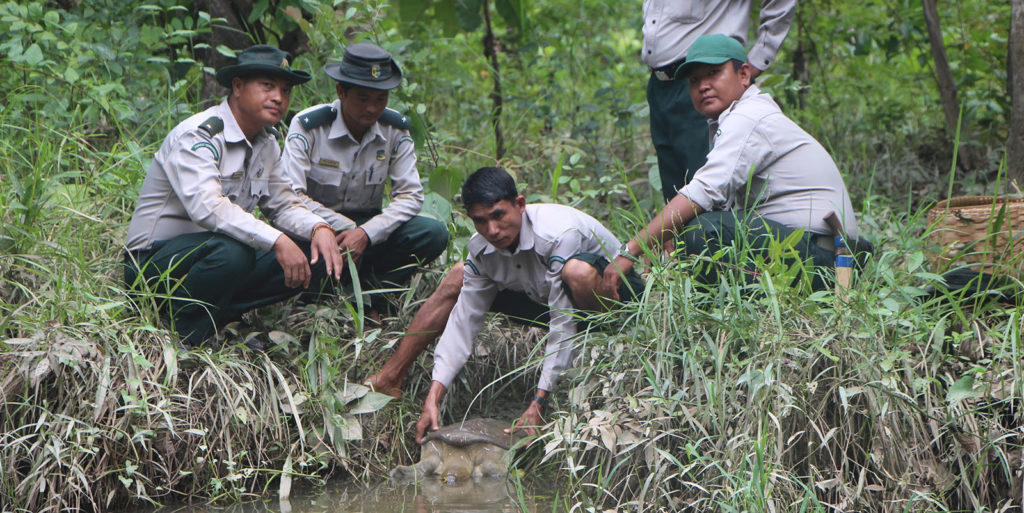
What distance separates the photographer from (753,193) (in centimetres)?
381

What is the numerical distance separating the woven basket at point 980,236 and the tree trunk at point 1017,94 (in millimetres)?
1171

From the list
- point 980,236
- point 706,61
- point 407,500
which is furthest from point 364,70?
point 980,236

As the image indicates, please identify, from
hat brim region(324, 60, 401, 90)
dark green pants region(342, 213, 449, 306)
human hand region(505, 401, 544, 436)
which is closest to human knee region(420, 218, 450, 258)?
dark green pants region(342, 213, 449, 306)

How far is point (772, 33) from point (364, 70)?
72.8 inches

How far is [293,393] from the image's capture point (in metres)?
3.81

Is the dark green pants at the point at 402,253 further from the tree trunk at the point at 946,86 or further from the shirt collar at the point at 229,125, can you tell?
the tree trunk at the point at 946,86

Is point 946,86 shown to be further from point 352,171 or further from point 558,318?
point 352,171

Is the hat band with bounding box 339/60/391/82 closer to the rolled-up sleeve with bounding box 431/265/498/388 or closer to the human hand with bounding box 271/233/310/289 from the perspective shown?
the human hand with bounding box 271/233/310/289

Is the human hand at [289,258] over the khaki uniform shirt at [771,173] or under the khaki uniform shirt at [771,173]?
under

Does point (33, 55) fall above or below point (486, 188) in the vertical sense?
above

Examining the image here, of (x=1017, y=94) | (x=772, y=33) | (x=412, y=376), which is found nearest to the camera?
(x=412, y=376)

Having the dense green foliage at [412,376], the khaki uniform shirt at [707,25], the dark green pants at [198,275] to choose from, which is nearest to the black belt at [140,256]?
the dark green pants at [198,275]

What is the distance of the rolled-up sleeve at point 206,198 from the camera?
3748 mm

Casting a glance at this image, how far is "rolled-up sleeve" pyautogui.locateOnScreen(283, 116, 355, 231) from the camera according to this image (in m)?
4.24
